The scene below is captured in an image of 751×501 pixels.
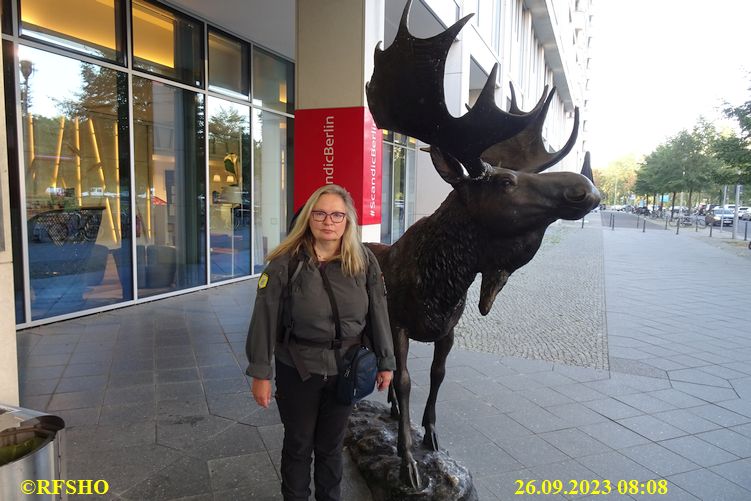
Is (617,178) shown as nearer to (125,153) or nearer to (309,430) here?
(125,153)

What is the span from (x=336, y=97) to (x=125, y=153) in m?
4.04

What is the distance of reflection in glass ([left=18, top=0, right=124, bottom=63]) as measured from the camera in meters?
6.35

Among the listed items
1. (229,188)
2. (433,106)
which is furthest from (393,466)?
(229,188)

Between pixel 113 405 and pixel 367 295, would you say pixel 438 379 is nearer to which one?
pixel 367 295

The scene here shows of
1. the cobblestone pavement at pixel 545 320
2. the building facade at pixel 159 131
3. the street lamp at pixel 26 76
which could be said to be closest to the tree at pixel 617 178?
the cobblestone pavement at pixel 545 320

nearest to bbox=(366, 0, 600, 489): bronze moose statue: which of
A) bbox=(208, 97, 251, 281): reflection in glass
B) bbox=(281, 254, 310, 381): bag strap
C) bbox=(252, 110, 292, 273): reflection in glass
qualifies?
bbox=(281, 254, 310, 381): bag strap

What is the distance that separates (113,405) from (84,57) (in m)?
5.32

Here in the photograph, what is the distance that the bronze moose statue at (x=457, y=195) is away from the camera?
228 cm

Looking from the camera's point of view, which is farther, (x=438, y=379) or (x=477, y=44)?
(x=477, y=44)

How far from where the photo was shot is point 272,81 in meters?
11.0

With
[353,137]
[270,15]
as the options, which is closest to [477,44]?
[270,15]

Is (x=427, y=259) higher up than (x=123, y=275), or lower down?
higher up

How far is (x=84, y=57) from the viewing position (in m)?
6.91

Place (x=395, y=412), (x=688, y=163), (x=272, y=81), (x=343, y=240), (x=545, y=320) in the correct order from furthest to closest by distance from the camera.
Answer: (x=688, y=163) < (x=272, y=81) < (x=545, y=320) < (x=395, y=412) < (x=343, y=240)
